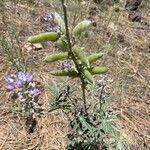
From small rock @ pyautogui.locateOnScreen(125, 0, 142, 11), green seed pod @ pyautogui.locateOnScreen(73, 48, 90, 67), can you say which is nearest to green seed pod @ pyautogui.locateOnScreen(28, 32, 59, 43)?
green seed pod @ pyautogui.locateOnScreen(73, 48, 90, 67)

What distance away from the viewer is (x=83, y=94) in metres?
2.25

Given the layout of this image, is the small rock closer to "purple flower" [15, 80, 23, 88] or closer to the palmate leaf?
"purple flower" [15, 80, 23, 88]

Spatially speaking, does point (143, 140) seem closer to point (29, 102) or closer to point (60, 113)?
point (60, 113)

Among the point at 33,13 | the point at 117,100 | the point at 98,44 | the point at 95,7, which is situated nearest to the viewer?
the point at 117,100

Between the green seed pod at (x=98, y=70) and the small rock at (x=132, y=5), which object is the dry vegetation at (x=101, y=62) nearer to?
the small rock at (x=132, y=5)

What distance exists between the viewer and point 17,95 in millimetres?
3037

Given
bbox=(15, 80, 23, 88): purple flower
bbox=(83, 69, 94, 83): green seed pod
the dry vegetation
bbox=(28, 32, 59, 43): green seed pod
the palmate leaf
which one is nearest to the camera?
bbox=(28, 32, 59, 43): green seed pod

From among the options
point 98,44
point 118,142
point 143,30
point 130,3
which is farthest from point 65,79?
point 130,3

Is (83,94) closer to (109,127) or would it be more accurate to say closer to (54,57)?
(109,127)

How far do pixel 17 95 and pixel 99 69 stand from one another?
3.68 feet

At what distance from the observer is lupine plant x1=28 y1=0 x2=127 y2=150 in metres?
1.95

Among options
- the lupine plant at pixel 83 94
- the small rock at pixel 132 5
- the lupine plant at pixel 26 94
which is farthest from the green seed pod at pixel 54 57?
the small rock at pixel 132 5

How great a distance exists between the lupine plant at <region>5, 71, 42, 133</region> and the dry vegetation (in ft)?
0.21

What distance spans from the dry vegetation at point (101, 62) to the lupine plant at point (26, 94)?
6 cm
